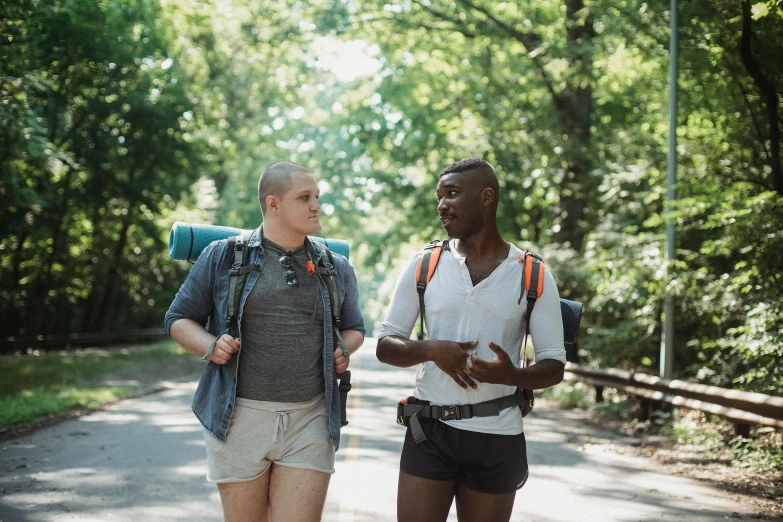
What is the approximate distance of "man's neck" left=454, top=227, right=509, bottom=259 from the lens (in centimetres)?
387

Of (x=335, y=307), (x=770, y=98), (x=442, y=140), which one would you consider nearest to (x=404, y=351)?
(x=335, y=307)

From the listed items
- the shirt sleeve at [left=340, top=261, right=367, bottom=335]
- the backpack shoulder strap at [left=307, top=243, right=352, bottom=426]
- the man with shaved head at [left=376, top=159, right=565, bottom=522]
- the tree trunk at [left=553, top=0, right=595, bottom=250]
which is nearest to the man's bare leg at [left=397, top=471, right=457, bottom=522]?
the man with shaved head at [left=376, top=159, right=565, bottom=522]

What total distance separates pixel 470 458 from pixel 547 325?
619 millimetres

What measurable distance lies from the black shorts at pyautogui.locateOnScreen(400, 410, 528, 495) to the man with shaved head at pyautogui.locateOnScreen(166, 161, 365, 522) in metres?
0.47

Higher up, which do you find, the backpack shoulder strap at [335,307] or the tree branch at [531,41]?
the tree branch at [531,41]

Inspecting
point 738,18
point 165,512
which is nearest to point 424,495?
point 165,512

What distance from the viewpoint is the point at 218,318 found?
3984mm

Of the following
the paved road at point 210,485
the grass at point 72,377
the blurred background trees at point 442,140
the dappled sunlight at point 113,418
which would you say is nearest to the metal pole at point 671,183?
the blurred background trees at point 442,140

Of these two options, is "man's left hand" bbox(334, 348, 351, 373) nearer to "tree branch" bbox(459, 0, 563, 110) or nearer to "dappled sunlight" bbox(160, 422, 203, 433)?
"dappled sunlight" bbox(160, 422, 203, 433)

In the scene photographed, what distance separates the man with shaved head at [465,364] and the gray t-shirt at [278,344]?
340mm

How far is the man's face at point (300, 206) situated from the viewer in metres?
3.98

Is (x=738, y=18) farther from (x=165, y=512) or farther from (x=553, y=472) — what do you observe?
(x=165, y=512)

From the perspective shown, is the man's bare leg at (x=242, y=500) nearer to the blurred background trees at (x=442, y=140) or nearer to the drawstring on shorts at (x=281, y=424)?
the drawstring on shorts at (x=281, y=424)

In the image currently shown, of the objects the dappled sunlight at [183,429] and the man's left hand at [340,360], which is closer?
the man's left hand at [340,360]
